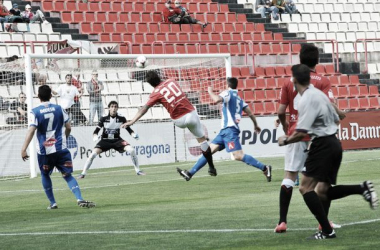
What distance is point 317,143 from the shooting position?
351 inches

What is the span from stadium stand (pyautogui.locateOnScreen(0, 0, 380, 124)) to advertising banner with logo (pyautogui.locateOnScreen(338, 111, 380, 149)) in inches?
98.7

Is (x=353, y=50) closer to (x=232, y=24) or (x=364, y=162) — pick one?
(x=232, y=24)

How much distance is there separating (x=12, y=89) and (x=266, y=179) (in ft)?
28.9

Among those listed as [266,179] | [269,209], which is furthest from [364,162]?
[269,209]

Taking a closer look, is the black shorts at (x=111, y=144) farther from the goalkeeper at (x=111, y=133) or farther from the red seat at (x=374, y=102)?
the red seat at (x=374, y=102)

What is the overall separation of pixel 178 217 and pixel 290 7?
26.5 meters

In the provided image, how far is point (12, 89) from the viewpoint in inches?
934

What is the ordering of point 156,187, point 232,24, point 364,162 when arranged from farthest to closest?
point 232,24, point 364,162, point 156,187

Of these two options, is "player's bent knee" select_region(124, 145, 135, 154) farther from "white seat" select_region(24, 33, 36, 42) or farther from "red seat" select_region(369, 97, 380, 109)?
"red seat" select_region(369, 97, 380, 109)

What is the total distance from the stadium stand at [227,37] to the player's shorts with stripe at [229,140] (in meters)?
6.98

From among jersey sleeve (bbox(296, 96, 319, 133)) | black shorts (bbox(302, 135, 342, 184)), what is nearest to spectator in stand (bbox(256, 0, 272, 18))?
black shorts (bbox(302, 135, 342, 184))

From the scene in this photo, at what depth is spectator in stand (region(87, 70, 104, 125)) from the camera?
81.5ft

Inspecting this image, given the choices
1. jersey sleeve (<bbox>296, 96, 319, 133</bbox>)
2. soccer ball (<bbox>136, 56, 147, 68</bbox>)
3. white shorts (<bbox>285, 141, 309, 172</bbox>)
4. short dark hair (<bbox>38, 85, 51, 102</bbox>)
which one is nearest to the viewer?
jersey sleeve (<bbox>296, 96, 319, 133</bbox>)

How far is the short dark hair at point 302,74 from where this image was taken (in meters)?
8.91
